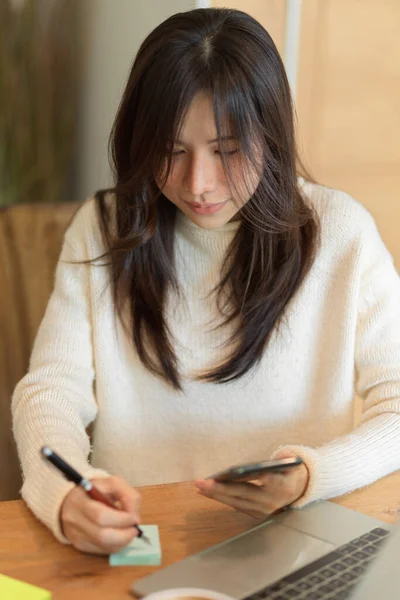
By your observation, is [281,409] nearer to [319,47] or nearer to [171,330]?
[171,330]

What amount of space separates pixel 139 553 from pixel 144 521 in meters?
0.08

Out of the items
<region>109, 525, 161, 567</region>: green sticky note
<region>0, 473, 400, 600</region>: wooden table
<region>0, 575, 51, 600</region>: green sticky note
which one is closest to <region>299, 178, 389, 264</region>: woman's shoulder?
<region>0, 473, 400, 600</region>: wooden table

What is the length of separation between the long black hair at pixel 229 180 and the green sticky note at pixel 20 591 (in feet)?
1.94

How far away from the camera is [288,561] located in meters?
0.93

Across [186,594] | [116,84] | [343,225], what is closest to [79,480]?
[186,594]

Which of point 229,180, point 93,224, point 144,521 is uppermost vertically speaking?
point 229,180

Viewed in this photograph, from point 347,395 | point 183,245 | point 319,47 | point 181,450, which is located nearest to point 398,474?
point 347,395

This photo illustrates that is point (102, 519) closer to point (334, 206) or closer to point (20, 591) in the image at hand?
point (20, 591)

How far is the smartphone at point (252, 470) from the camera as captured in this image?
0.94 m

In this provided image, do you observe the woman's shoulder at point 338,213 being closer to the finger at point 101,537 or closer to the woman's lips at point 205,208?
the woman's lips at point 205,208

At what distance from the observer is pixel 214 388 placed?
1.43 m

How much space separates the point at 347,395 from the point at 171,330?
12.2 inches

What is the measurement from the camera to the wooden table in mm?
900

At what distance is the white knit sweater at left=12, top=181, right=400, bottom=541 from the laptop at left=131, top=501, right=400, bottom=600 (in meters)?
0.38
